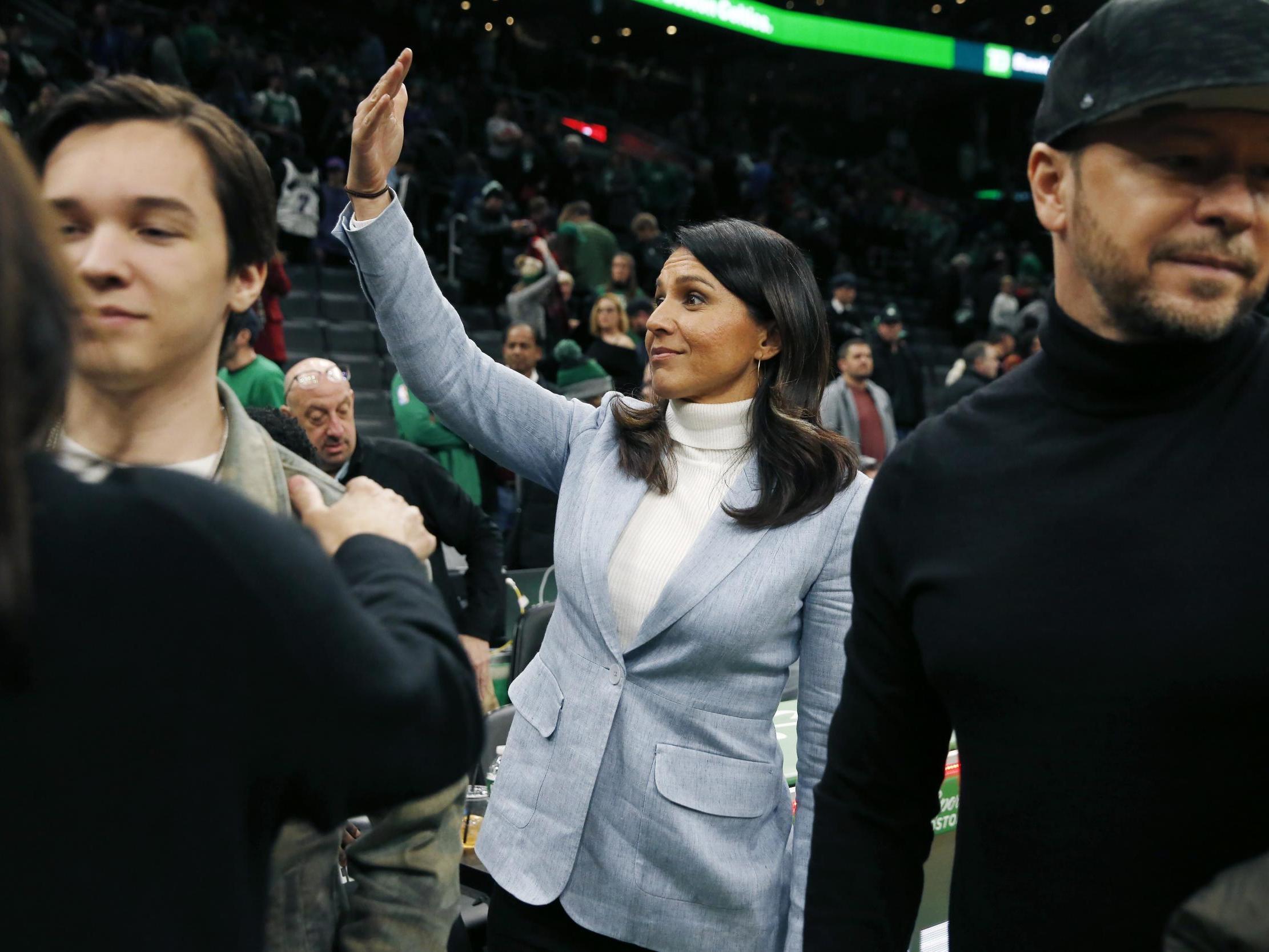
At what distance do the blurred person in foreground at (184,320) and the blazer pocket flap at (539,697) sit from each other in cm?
66

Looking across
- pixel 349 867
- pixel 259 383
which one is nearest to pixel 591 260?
pixel 259 383

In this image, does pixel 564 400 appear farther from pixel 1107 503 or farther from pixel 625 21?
pixel 625 21

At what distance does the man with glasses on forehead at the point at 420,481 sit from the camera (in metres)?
3.96

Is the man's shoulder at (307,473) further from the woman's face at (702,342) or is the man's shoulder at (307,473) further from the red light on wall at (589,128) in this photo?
the red light on wall at (589,128)

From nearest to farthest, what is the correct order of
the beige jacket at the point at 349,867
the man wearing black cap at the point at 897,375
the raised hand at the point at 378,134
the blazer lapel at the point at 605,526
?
the beige jacket at the point at 349,867 → the raised hand at the point at 378,134 → the blazer lapel at the point at 605,526 → the man wearing black cap at the point at 897,375

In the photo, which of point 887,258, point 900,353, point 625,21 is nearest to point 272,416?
point 900,353

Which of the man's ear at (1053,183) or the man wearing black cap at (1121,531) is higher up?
the man's ear at (1053,183)

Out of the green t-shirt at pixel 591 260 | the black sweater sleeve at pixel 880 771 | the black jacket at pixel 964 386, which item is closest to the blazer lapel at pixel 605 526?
the black sweater sleeve at pixel 880 771

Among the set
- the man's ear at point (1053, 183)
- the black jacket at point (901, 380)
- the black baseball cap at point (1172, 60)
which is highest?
the black baseball cap at point (1172, 60)

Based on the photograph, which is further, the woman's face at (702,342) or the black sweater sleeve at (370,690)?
the woman's face at (702,342)

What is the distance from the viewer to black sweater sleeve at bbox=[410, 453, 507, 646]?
4.13 m

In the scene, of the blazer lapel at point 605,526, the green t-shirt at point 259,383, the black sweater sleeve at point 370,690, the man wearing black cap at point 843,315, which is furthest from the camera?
the man wearing black cap at point 843,315

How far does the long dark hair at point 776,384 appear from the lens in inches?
87.4

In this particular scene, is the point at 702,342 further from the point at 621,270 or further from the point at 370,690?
the point at 621,270
